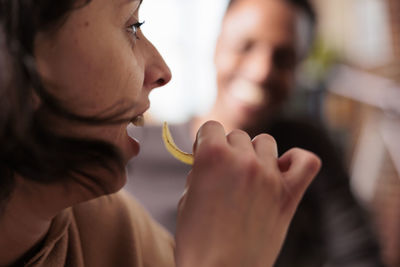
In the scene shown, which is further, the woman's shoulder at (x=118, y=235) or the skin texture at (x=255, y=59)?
the skin texture at (x=255, y=59)

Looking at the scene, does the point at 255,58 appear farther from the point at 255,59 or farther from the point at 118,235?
the point at 118,235

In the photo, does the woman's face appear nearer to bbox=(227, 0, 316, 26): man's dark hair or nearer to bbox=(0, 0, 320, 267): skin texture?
bbox=(0, 0, 320, 267): skin texture

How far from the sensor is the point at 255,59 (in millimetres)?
1201

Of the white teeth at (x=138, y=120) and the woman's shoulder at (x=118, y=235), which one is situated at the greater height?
the white teeth at (x=138, y=120)

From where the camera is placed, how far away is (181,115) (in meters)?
1.39

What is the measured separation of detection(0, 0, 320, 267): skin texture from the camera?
0.36 m

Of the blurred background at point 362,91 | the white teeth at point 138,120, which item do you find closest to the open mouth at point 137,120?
the white teeth at point 138,120

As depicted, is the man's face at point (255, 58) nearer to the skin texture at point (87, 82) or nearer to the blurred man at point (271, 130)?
the blurred man at point (271, 130)

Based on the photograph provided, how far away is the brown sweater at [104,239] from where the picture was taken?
0.47 m

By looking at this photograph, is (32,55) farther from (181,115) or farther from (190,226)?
(181,115)

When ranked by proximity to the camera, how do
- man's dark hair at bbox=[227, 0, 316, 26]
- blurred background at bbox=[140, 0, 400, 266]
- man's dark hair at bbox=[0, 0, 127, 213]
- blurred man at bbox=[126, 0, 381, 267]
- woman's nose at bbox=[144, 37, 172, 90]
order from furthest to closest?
blurred background at bbox=[140, 0, 400, 266] < man's dark hair at bbox=[227, 0, 316, 26] < blurred man at bbox=[126, 0, 381, 267] < woman's nose at bbox=[144, 37, 172, 90] < man's dark hair at bbox=[0, 0, 127, 213]

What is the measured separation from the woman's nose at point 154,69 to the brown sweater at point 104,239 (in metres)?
0.19

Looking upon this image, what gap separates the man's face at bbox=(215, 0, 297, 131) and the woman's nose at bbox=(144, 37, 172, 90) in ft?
2.01

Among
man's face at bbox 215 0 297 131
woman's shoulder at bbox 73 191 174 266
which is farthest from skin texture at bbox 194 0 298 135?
woman's shoulder at bbox 73 191 174 266
